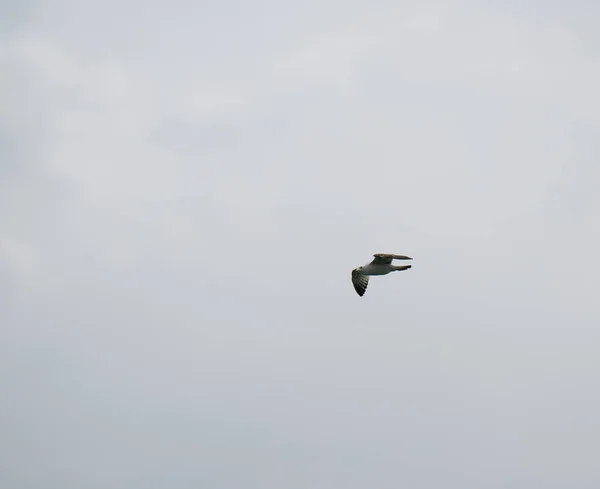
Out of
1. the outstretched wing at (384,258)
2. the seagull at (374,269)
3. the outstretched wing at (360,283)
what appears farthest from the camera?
the outstretched wing at (360,283)

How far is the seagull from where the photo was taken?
8500cm

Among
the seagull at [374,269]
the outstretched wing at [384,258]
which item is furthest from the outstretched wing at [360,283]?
the outstretched wing at [384,258]

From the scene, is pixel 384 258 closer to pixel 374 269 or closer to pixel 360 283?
pixel 374 269

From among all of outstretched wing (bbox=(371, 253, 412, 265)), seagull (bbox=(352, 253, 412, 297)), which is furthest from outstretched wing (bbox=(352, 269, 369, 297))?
outstretched wing (bbox=(371, 253, 412, 265))

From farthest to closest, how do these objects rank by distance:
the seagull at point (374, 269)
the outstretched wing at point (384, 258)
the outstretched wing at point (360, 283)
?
the outstretched wing at point (360, 283) < the seagull at point (374, 269) < the outstretched wing at point (384, 258)

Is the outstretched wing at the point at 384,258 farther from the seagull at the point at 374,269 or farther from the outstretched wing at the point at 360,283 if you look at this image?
the outstretched wing at the point at 360,283

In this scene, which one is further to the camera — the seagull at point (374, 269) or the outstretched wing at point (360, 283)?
the outstretched wing at point (360, 283)

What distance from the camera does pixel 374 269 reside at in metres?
87.8

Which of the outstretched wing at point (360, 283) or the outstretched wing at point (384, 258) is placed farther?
the outstretched wing at point (360, 283)

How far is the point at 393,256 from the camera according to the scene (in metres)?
82.8

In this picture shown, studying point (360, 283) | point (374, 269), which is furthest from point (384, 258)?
point (360, 283)

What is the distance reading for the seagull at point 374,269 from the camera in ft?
279

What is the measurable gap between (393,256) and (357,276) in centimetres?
813

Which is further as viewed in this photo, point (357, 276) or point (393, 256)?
point (357, 276)
